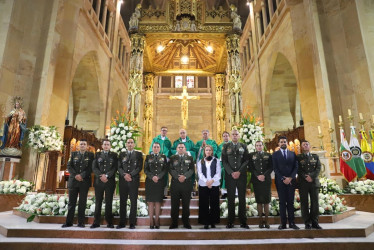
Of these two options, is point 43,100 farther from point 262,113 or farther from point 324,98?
point 262,113

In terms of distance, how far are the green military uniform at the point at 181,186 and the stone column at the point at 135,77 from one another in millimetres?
4098

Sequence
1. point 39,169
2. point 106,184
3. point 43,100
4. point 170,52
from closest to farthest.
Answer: point 106,184 < point 39,169 < point 43,100 < point 170,52

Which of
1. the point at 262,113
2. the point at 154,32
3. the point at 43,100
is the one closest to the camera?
the point at 43,100

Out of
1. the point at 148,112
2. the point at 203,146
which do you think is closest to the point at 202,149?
the point at 203,146

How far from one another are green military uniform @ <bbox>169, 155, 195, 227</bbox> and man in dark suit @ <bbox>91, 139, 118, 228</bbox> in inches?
38.3

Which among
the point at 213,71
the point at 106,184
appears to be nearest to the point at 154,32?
the point at 213,71

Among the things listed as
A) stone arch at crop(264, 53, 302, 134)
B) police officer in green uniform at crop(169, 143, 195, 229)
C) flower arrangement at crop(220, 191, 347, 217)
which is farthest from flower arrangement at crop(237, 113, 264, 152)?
stone arch at crop(264, 53, 302, 134)

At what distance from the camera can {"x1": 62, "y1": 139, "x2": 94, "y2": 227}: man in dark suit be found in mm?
3850

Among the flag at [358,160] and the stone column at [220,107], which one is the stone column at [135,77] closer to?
the stone column at [220,107]

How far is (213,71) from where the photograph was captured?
1130cm

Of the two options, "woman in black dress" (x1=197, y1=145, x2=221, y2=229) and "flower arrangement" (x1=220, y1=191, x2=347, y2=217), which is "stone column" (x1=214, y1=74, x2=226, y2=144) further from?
"woman in black dress" (x1=197, y1=145, x2=221, y2=229)

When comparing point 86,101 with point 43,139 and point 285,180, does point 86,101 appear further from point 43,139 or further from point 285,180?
point 285,180

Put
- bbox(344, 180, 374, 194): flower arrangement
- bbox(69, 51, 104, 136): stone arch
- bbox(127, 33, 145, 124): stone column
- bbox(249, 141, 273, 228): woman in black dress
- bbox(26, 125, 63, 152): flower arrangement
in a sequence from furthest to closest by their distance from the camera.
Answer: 1. bbox(69, 51, 104, 136): stone arch
2. bbox(127, 33, 145, 124): stone column
3. bbox(26, 125, 63, 152): flower arrangement
4. bbox(344, 180, 374, 194): flower arrangement
5. bbox(249, 141, 273, 228): woman in black dress

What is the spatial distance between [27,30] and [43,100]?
2.61 metres
